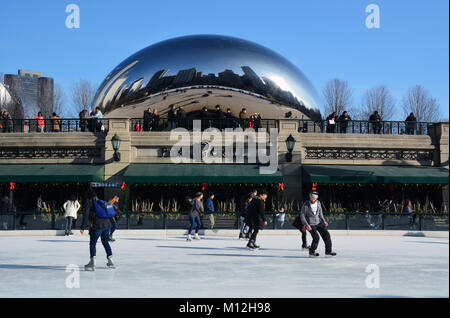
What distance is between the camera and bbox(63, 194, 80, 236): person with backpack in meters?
20.2

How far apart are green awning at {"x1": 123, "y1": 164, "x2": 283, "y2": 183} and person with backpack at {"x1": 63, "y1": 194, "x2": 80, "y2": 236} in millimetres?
4447

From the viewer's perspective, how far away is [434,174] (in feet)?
85.8

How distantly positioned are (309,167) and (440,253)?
1265 centimetres

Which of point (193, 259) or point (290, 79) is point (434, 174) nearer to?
point (290, 79)

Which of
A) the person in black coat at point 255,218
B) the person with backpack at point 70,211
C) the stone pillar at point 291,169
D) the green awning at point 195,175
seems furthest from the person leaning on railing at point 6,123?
the person in black coat at point 255,218

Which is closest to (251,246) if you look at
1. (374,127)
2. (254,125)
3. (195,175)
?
(195,175)

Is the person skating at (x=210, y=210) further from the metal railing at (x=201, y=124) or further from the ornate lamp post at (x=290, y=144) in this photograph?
the metal railing at (x=201, y=124)

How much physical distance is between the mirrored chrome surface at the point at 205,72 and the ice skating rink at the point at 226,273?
63.6 ft

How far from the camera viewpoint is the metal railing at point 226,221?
2127 cm

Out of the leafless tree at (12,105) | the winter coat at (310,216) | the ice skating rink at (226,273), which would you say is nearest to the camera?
the ice skating rink at (226,273)

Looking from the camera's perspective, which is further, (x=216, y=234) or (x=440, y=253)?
(x=216, y=234)

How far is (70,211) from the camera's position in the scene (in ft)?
66.3

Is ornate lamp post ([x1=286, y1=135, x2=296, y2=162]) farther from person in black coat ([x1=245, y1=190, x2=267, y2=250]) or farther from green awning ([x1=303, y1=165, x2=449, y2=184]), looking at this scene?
person in black coat ([x1=245, y1=190, x2=267, y2=250])

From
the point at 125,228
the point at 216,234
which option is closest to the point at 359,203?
the point at 216,234
